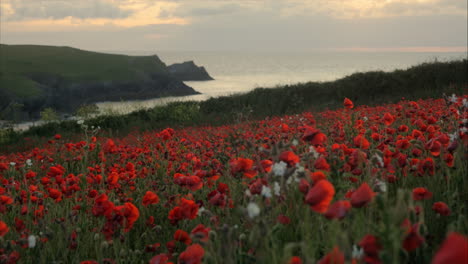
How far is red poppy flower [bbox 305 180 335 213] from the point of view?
151 centimetres

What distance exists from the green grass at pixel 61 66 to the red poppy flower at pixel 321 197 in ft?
210

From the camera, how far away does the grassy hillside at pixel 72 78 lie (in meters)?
60.3

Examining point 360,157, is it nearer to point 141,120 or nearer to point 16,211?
point 16,211

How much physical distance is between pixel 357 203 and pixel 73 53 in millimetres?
97834

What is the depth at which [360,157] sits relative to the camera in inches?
101

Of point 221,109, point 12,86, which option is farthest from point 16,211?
point 12,86

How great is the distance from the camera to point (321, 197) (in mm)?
1510

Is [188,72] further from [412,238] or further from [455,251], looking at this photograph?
[455,251]

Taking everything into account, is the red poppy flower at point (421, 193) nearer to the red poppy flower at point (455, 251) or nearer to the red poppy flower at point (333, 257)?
the red poppy flower at point (333, 257)

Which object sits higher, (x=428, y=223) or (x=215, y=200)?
(x=215, y=200)

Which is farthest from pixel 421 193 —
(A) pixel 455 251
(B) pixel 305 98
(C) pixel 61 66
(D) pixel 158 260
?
(C) pixel 61 66

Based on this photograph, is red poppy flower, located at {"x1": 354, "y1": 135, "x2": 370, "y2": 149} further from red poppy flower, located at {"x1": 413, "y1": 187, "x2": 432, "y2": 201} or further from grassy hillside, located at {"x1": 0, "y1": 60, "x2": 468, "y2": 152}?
grassy hillside, located at {"x1": 0, "y1": 60, "x2": 468, "y2": 152}

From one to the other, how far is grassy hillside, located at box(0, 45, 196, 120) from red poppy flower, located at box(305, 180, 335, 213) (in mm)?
59561

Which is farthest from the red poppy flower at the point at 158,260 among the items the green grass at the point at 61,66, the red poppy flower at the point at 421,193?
the green grass at the point at 61,66
